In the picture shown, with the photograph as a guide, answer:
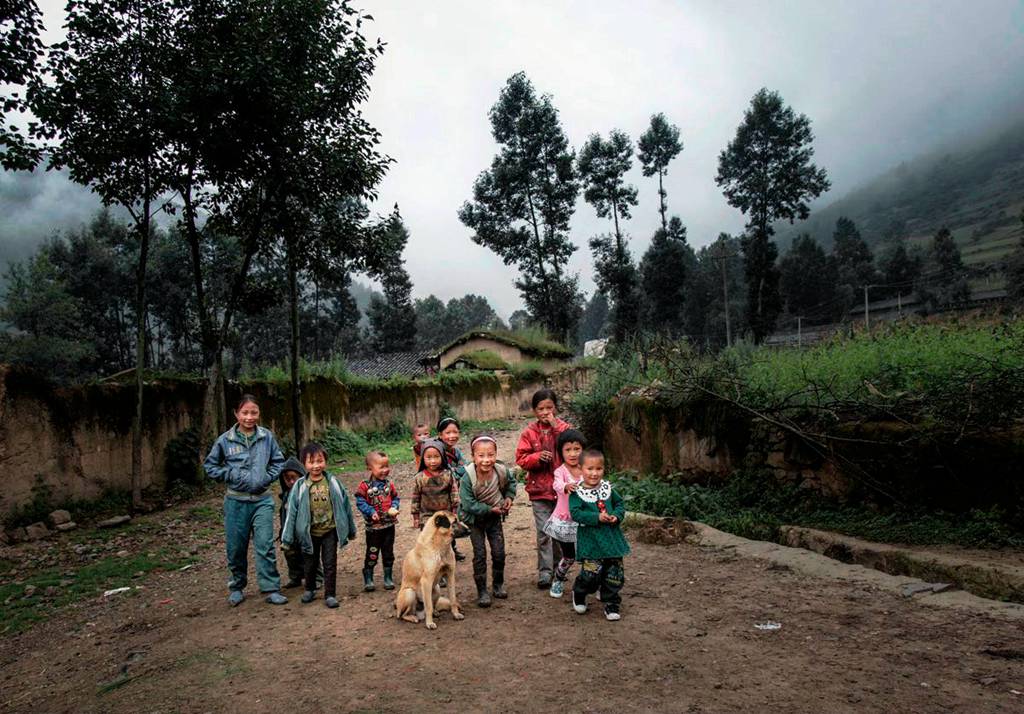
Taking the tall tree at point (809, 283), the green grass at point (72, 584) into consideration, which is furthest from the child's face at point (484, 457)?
the tall tree at point (809, 283)

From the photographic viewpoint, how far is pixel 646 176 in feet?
127

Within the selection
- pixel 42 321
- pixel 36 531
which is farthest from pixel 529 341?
pixel 36 531

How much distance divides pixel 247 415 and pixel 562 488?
111 inches

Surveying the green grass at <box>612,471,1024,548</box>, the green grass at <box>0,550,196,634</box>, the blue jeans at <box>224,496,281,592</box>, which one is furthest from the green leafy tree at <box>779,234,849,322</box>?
the blue jeans at <box>224,496,281,592</box>

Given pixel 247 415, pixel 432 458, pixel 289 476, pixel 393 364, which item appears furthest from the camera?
pixel 393 364

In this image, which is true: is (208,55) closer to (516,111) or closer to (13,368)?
(13,368)

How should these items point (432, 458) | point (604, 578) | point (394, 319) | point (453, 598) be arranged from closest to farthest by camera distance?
point (604, 578), point (453, 598), point (432, 458), point (394, 319)

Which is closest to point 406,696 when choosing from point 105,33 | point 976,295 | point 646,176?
point 105,33

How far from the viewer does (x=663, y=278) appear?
3894cm

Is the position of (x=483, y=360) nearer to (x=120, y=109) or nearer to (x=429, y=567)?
(x=120, y=109)

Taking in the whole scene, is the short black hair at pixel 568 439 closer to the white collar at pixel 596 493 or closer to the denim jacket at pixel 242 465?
the white collar at pixel 596 493

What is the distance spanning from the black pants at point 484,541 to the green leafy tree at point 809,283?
4802 cm

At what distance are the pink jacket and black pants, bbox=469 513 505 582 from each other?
472mm

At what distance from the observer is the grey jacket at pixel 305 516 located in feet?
15.6
